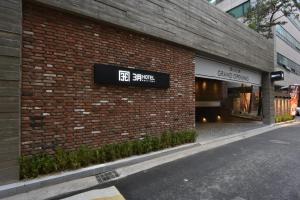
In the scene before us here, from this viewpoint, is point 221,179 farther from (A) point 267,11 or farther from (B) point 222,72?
(A) point 267,11

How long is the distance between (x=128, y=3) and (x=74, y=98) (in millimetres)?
3584

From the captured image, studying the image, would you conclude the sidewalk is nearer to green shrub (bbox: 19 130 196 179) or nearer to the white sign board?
green shrub (bbox: 19 130 196 179)

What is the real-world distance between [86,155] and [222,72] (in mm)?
9422

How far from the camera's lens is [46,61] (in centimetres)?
616

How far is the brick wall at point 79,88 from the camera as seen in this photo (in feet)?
19.4

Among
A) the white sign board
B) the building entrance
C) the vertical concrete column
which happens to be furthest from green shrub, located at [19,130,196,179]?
the building entrance

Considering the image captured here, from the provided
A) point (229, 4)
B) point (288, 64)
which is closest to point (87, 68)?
point (229, 4)

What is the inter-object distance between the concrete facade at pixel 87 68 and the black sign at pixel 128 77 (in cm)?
22

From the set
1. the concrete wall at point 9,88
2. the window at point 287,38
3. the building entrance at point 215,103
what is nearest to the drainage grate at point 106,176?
the concrete wall at point 9,88

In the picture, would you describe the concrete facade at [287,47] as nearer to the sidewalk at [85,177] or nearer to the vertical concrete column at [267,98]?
the vertical concrete column at [267,98]

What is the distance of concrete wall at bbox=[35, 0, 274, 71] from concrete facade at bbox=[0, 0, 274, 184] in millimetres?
38

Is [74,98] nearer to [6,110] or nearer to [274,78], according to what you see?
[6,110]

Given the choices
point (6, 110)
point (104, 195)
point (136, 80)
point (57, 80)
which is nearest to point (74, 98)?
point (57, 80)

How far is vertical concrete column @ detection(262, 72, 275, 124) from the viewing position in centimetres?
1848
